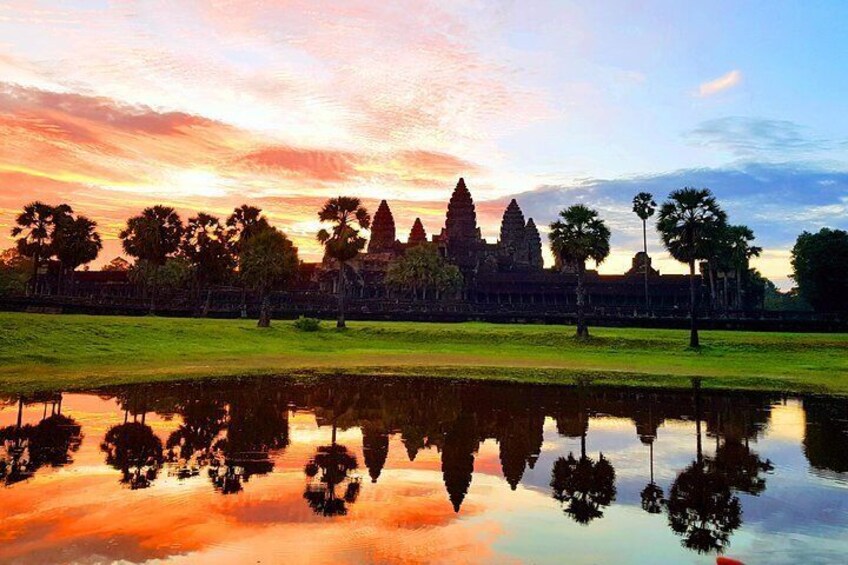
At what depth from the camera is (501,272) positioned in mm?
116188

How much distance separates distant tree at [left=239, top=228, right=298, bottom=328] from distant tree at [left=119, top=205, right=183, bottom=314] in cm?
1458

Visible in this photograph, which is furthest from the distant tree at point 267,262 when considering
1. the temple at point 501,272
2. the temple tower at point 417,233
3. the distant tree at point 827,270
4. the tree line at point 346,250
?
the temple tower at point 417,233

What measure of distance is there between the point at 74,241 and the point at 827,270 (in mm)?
93396

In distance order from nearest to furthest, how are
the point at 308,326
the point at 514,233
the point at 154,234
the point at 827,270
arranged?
the point at 308,326 → the point at 154,234 → the point at 827,270 → the point at 514,233

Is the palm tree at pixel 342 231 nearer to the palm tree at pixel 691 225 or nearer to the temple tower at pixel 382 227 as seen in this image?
the palm tree at pixel 691 225

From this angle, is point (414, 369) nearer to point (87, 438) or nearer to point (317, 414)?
point (317, 414)

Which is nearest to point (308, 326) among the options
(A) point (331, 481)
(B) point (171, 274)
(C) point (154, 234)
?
(C) point (154, 234)

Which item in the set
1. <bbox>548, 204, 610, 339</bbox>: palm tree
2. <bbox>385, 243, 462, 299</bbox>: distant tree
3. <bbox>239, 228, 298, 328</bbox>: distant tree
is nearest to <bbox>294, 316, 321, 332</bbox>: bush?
<bbox>239, 228, 298, 328</bbox>: distant tree

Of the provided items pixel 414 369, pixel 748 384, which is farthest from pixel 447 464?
pixel 748 384

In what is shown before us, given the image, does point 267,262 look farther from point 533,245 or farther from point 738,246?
point 533,245

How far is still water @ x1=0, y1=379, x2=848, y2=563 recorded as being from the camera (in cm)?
877

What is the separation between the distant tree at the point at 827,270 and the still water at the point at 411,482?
71839 millimetres

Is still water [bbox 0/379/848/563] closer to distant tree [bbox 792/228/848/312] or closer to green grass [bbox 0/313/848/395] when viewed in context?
green grass [bbox 0/313/848/395]

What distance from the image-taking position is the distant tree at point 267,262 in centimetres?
5866
